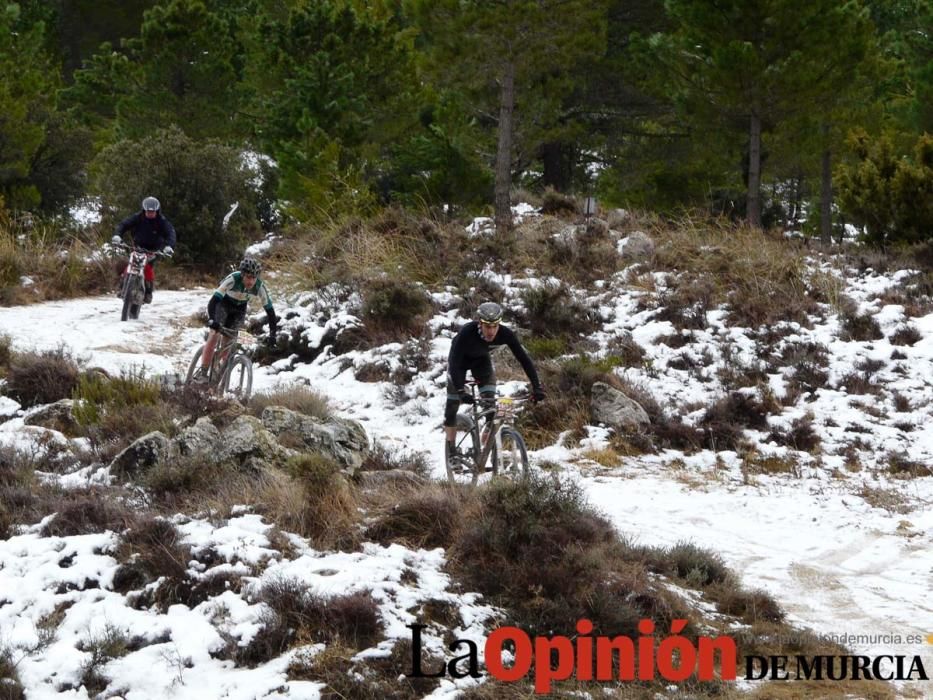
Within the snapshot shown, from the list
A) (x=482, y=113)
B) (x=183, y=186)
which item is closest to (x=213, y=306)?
(x=183, y=186)

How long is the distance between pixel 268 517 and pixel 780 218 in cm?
2406

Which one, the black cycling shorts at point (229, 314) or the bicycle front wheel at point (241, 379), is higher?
the black cycling shorts at point (229, 314)

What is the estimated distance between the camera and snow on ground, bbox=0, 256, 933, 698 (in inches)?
246

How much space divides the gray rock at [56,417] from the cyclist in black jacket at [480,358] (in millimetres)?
3861

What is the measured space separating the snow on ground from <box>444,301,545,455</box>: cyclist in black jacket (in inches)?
56.4

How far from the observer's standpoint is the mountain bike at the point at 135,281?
53.0ft

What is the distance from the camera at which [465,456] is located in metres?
9.49

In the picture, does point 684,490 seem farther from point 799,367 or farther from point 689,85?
point 689,85

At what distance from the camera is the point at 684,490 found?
34.9ft

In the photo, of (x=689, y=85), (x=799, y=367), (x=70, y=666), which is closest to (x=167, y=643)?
(x=70, y=666)

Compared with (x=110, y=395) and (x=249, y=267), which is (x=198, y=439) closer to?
(x=110, y=395)

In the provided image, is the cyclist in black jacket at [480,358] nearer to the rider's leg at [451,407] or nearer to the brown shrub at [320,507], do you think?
the rider's leg at [451,407]

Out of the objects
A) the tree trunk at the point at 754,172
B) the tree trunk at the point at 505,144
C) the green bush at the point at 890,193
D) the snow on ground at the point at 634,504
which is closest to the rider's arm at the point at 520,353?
the snow on ground at the point at 634,504

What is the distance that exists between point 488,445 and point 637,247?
9318 millimetres
